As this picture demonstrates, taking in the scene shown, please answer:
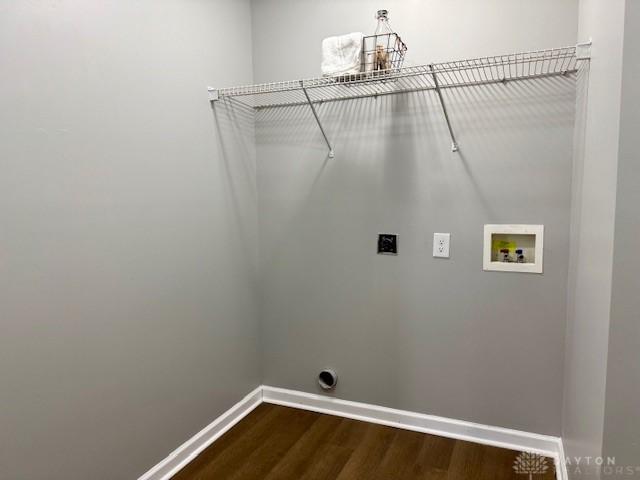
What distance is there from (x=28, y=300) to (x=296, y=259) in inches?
50.8

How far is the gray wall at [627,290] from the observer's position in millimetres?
871

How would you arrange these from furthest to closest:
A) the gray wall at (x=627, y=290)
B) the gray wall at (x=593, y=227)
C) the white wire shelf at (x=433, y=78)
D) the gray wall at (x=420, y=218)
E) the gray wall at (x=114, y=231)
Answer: the gray wall at (x=420, y=218) → the white wire shelf at (x=433, y=78) → the gray wall at (x=114, y=231) → the gray wall at (x=593, y=227) → the gray wall at (x=627, y=290)

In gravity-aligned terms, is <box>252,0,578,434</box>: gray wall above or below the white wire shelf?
below

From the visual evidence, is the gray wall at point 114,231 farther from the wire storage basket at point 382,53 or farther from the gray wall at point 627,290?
the gray wall at point 627,290

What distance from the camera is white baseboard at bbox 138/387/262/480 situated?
1.73m

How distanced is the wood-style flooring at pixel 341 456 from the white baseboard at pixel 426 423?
40 millimetres

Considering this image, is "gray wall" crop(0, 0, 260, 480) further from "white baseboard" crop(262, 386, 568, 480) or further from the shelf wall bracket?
"white baseboard" crop(262, 386, 568, 480)

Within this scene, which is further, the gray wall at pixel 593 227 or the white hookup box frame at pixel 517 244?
the white hookup box frame at pixel 517 244

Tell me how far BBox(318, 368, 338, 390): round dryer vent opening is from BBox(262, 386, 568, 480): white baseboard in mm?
70

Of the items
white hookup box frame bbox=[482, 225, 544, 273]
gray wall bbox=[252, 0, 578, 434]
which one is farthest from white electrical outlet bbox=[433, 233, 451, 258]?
white hookup box frame bbox=[482, 225, 544, 273]

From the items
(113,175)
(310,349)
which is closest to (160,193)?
(113,175)

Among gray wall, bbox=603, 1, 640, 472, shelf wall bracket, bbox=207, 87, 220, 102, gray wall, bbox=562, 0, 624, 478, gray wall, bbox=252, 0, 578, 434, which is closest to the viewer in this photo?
gray wall, bbox=603, 1, 640, 472

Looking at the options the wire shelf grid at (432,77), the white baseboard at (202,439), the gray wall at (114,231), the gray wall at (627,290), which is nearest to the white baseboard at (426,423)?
the white baseboard at (202,439)

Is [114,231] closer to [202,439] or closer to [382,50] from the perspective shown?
[202,439]
